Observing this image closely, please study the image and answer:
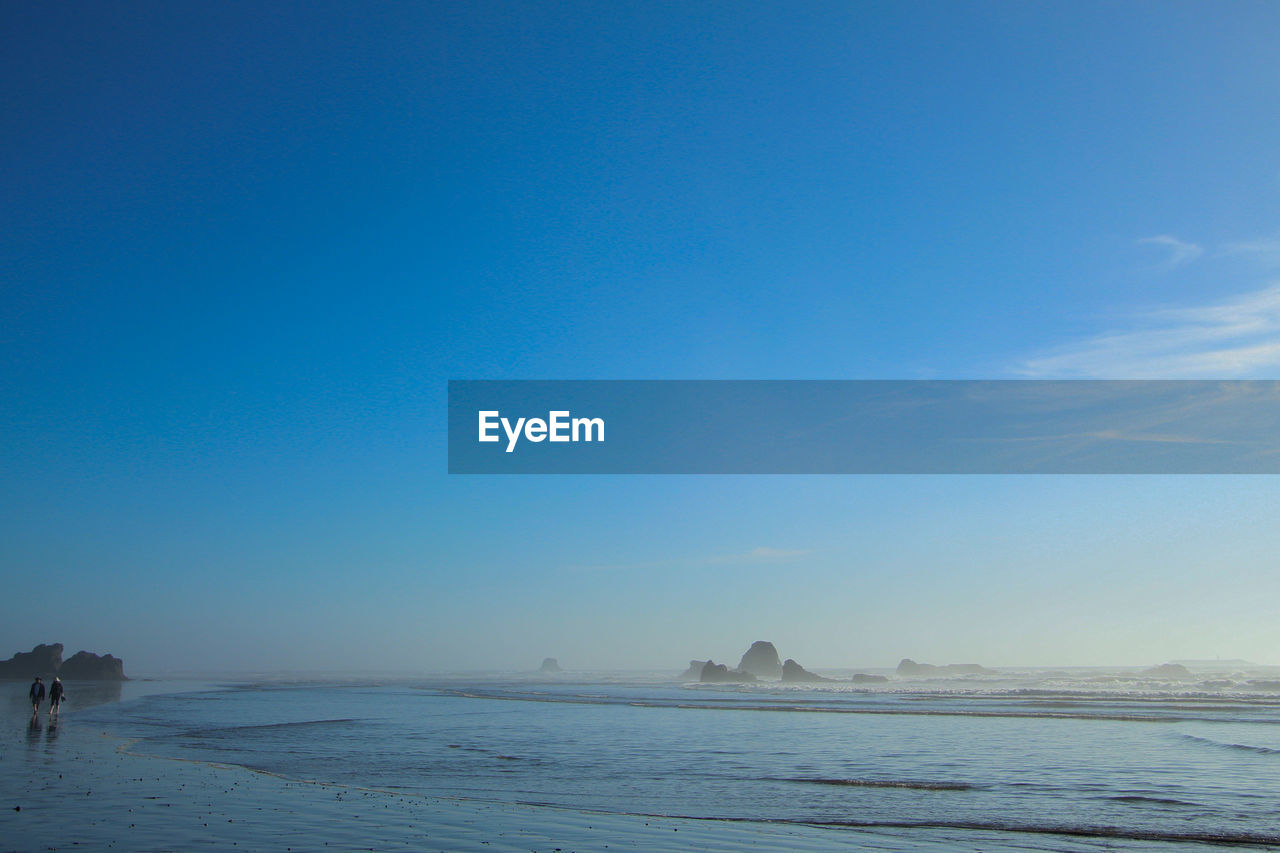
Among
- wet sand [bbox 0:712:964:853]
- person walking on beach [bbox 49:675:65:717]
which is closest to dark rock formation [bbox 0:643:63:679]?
person walking on beach [bbox 49:675:65:717]

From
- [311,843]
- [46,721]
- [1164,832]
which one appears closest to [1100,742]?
[1164,832]

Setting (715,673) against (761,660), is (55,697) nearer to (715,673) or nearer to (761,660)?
(715,673)

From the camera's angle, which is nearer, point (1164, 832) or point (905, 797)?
point (1164, 832)

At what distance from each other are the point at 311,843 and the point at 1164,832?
1722 centimetres

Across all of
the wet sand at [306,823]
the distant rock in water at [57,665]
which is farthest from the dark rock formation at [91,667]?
the wet sand at [306,823]

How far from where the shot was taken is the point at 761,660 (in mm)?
155375

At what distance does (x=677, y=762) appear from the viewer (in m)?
27.7

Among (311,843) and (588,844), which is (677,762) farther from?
(311,843)

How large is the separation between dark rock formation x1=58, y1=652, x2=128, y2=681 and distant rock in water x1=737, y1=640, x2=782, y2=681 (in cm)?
10548

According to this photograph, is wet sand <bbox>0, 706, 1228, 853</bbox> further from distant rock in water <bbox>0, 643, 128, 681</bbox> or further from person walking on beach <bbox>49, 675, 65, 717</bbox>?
distant rock in water <bbox>0, 643, 128, 681</bbox>

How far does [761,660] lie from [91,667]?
370 ft

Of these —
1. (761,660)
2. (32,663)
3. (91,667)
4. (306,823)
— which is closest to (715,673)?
(761,660)

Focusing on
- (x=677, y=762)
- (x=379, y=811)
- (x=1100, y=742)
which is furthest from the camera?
(x=1100, y=742)

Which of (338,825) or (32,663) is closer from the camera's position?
(338,825)
